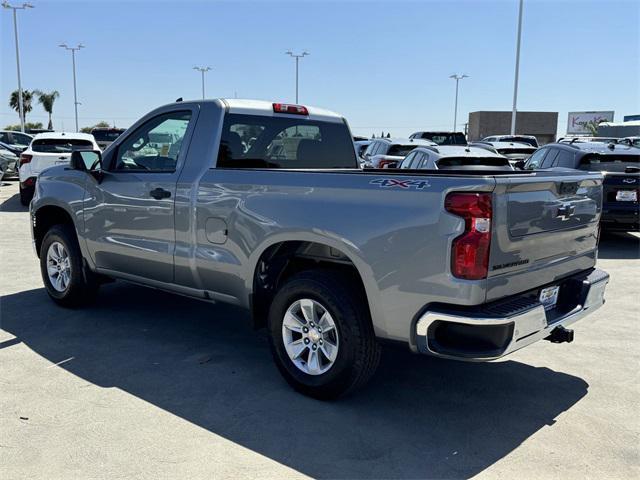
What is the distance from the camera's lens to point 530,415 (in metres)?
3.92

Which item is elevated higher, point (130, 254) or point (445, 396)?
point (130, 254)

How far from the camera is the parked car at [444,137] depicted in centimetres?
2062

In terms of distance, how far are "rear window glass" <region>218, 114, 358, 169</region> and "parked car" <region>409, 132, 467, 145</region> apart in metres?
15.4

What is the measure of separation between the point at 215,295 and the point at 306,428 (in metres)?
1.49

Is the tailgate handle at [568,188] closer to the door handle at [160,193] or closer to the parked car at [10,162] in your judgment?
the door handle at [160,193]

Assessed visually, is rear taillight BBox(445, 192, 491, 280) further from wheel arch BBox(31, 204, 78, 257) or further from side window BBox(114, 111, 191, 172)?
wheel arch BBox(31, 204, 78, 257)

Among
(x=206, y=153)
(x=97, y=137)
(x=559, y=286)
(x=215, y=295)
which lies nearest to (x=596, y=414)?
(x=559, y=286)

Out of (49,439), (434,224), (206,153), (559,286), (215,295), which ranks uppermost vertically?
(206,153)

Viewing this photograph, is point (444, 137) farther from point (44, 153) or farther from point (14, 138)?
point (14, 138)

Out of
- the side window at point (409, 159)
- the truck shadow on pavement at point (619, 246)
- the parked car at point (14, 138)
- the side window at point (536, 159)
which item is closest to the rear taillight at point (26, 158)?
the side window at point (409, 159)

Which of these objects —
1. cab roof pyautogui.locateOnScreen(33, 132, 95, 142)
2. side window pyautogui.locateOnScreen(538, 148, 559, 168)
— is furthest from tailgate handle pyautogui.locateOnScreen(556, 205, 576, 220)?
cab roof pyautogui.locateOnScreen(33, 132, 95, 142)

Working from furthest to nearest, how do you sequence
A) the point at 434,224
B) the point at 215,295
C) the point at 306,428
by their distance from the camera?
the point at 215,295 < the point at 306,428 < the point at 434,224

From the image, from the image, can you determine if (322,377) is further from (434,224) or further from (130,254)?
(130,254)

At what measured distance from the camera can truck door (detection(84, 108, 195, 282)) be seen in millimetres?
4953
